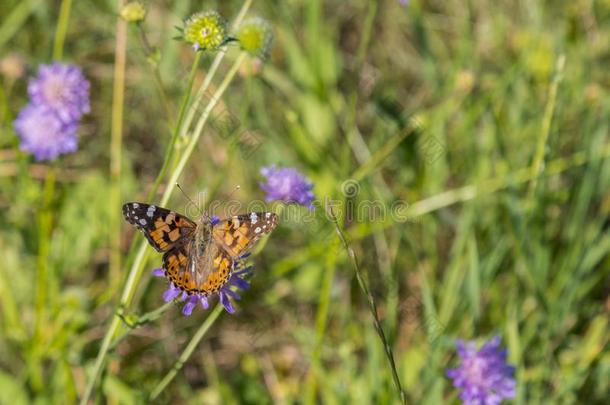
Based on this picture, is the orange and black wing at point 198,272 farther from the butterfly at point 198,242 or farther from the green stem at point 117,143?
the green stem at point 117,143

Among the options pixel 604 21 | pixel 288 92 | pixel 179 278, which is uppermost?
pixel 604 21

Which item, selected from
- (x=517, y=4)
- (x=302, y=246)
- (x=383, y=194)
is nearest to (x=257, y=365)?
(x=302, y=246)

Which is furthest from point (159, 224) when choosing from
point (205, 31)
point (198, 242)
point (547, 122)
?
point (547, 122)

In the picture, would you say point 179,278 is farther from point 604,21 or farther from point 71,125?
point 604,21

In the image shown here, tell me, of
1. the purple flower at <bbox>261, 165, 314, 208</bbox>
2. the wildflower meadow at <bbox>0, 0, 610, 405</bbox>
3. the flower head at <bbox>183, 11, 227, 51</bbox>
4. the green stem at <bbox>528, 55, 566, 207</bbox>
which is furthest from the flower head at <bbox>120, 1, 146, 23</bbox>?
the green stem at <bbox>528, 55, 566, 207</bbox>

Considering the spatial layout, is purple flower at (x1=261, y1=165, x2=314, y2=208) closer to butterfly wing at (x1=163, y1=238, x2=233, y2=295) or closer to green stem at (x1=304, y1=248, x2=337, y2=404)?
green stem at (x1=304, y1=248, x2=337, y2=404)

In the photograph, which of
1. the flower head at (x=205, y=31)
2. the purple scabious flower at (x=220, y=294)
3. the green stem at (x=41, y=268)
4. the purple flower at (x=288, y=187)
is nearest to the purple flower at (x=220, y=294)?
the purple scabious flower at (x=220, y=294)

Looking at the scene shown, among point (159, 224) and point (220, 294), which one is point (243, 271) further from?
point (159, 224)
